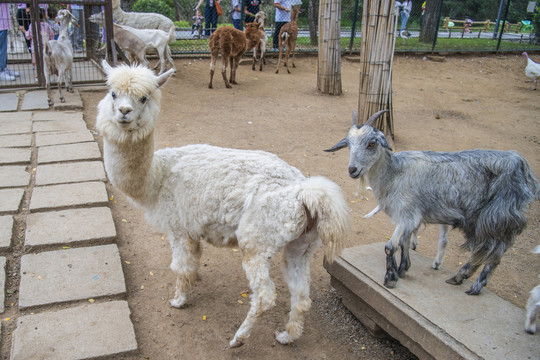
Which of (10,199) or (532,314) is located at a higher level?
(532,314)

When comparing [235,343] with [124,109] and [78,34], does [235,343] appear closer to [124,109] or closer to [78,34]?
[124,109]

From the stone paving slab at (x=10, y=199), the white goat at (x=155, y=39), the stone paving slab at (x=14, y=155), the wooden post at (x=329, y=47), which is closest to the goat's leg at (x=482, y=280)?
the stone paving slab at (x=10, y=199)

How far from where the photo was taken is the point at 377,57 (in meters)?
6.69

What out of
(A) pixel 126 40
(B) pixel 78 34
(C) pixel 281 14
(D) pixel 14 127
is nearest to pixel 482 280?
(D) pixel 14 127

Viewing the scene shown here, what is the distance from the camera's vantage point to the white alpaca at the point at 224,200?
3.00 m

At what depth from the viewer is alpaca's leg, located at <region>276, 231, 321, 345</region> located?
10.4 ft

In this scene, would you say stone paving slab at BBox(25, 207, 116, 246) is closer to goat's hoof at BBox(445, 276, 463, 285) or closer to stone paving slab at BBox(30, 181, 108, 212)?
stone paving slab at BBox(30, 181, 108, 212)

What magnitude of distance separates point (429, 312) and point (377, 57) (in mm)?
4679

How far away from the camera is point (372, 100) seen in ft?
22.9

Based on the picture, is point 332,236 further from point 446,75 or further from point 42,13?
point 446,75

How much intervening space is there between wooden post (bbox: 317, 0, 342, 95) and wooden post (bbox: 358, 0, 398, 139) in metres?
3.00

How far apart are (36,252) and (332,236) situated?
275cm

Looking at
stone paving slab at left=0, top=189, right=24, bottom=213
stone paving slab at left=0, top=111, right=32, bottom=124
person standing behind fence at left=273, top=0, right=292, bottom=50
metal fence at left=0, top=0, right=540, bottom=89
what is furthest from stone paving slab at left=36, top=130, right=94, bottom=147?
person standing behind fence at left=273, top=0, right=292, bottom=50

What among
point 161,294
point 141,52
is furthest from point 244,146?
point 141,52
